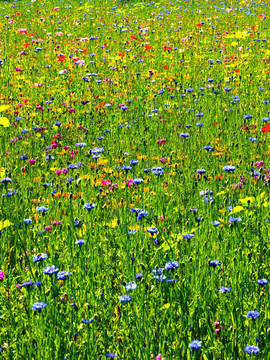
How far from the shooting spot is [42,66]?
7.21 meters

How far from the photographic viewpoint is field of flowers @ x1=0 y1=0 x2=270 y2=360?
2051 millimetres

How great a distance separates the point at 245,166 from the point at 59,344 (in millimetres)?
2644

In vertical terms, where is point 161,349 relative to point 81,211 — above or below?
below

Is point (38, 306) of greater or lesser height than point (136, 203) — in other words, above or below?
below

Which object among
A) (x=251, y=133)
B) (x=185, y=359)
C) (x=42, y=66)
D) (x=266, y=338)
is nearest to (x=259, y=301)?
(x=266, y=338)

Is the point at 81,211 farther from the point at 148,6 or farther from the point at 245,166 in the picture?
the point at 148,6

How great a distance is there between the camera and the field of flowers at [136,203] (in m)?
2.05

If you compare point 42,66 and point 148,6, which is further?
point 148,6

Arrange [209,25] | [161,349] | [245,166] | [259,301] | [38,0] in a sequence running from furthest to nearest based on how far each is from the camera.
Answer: [38,0], [209,25], [245,166], [259,301], [161,349]

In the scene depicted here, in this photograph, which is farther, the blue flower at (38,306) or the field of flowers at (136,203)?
the field of flowers at (136,203)

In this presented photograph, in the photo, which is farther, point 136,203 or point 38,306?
point 136,203

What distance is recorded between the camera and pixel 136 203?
3.39 meters

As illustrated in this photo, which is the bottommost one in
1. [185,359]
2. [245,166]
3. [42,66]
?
[185,359]

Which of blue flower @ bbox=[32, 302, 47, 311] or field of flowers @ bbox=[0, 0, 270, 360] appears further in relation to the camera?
field of flowers @ bbox=[0, 0, 270, 360]
